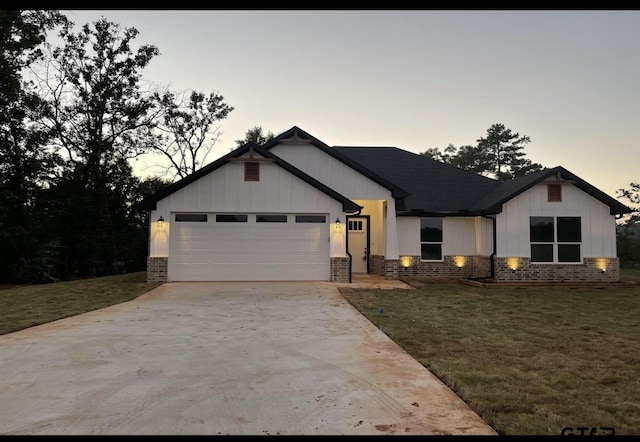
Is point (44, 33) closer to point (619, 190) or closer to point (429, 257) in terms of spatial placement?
point (429, 257)

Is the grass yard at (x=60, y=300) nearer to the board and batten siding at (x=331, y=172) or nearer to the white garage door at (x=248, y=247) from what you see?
the white garage door at (x=248, y=247)

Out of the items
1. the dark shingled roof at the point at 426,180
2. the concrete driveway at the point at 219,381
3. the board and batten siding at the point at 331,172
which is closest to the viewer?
the concrete driveway at the point at 219,381

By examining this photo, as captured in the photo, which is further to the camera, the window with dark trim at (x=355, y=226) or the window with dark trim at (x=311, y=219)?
the window with dark trim at (x=355, y=226)

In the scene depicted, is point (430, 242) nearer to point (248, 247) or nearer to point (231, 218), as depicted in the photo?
point (248, 247)

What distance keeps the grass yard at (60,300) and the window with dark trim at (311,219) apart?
520 cm

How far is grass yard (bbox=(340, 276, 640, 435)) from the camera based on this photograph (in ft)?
12.8

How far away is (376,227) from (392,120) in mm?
5779

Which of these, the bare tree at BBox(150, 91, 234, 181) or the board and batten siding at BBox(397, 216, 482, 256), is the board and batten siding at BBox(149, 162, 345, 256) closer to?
the board and batten siding at BBox(397, 216, 482, 256)

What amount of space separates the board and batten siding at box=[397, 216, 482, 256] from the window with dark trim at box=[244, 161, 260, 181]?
620 cm

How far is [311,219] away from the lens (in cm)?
1520

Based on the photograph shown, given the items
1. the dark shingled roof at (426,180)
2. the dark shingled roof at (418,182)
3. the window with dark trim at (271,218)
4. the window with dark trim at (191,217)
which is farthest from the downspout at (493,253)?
the window with dark trim at (191,217)

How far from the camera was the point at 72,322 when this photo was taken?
8234 mm

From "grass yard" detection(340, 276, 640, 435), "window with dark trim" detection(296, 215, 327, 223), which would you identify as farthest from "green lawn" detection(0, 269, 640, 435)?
"window with dark trim" detection(296, 215, 327, 223)

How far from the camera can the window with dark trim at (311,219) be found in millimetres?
15172
